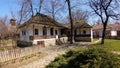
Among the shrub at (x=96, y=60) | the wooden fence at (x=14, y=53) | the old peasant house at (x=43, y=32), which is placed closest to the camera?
the shrub at (x=96, y=60)

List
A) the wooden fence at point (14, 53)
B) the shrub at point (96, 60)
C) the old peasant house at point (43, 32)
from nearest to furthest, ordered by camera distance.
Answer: the shrub at point (96, 60) < the wooden fence at point (14, 53) < the old peasant house at point (43, 32)

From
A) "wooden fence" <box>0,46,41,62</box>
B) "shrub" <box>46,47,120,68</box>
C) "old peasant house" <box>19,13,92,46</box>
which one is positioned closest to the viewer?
"shrub" <box>46,47,120,68</box>

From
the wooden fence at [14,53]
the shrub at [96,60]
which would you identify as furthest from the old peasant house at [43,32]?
the shrub at [96,60]

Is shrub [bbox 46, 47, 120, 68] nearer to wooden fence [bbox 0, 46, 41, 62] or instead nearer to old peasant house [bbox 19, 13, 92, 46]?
wooden fence [bbox 0, 46, 41, 62]

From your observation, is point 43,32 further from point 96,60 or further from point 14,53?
point 96,60

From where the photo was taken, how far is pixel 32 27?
3072 centimetres

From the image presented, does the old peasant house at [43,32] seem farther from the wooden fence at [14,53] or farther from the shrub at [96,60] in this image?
the shrub at [96,60]

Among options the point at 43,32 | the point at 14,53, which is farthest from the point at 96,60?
the point at 43,32

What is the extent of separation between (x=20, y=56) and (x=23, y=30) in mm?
17762

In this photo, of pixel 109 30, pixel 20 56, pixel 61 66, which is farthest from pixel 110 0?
pixel 109 30

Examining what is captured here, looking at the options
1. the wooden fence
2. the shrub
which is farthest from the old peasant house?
the shrub

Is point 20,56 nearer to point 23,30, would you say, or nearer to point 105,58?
point 105,58

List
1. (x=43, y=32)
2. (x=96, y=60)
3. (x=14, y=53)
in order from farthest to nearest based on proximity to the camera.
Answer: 1. (x=43, y=32)
2. (x=14, y=53)
3. (x=96, y=60)

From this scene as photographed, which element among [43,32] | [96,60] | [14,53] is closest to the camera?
[96,60]
